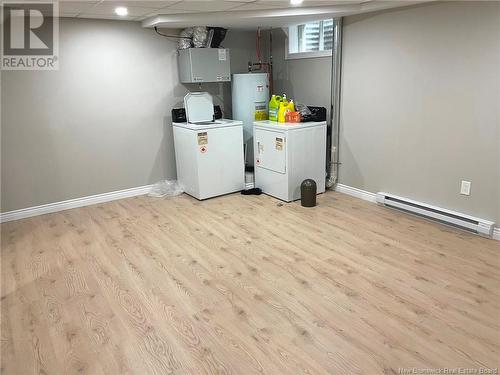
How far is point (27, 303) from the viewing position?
2498 millimetres

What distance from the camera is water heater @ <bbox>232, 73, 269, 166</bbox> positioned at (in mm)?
4680

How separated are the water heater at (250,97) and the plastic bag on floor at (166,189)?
1141 mm

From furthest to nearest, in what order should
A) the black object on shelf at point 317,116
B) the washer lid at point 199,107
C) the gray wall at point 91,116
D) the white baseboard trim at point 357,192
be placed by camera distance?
the washer lid at point 199,107 < the black object on shelf at point 317,116 < the white baseboard trim at point 357,192 < the gray wall at point 91,116

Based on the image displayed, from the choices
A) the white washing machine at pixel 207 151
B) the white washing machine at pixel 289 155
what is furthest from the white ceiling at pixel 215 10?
the white washing machine at pixel 289 155

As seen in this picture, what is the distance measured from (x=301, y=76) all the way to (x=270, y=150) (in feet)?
3.92

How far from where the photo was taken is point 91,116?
4273mm

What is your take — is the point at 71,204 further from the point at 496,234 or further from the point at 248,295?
the point at 496,234

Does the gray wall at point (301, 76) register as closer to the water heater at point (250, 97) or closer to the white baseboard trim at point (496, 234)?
the water heater at point (250, 97)

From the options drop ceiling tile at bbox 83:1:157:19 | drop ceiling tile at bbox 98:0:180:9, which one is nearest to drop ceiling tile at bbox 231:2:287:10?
drop ceiling tile at bbox 98:0:180:9

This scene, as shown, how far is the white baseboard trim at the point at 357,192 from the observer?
4203mm

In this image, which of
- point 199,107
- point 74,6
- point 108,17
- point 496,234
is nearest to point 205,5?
point 74,6

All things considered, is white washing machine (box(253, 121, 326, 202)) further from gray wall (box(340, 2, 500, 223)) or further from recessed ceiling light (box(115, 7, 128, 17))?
recessed ceiling light (box(115, 7, 128, 17))

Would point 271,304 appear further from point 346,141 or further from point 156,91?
point 156,91

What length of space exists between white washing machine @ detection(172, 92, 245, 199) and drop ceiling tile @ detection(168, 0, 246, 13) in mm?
1145
